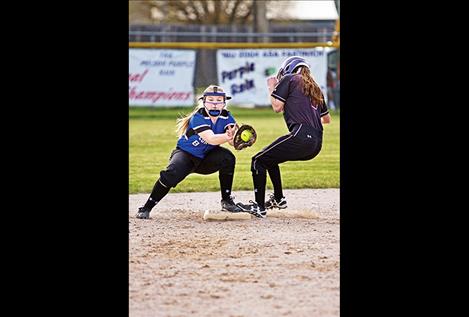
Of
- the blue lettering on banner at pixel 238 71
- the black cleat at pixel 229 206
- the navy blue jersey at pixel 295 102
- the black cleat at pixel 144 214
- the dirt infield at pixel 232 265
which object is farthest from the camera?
the blue lettering on banner at pixel 238 71

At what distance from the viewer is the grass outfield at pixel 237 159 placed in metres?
7.96

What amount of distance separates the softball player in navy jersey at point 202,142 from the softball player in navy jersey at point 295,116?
0.30 m

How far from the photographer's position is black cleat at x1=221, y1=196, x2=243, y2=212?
20.6 ft

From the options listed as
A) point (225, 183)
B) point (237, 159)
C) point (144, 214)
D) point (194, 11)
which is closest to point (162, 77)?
point (194, 11)

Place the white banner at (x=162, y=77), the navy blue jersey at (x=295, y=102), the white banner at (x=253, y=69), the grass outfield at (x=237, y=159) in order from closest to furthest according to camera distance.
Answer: the navy blue jersey at (x=295, y=102) → the grass outfield at (x=237, y=159) → the white banner at (x=253, y=69) → the white banner at (x=162, y=77)

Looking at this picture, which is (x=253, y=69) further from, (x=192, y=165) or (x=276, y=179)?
(x=192, y=165)

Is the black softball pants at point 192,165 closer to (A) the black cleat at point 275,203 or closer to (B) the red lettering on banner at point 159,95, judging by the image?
(A) the black cleat at point 275,203

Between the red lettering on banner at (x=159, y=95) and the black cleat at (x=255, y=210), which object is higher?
the red lettering on banner at (x=159, y=95)

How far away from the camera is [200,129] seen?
5.90 metres

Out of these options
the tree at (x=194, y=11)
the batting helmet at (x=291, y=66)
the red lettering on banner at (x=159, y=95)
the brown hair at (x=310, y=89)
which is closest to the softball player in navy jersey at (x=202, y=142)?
the batting helmet at (x=291, y=66)

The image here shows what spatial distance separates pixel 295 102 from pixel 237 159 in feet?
13.5

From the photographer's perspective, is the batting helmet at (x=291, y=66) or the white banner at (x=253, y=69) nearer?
the batting helmet at (x=291, y=66)

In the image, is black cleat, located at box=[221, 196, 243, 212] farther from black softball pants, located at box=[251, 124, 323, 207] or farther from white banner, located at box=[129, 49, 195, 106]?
white banner, located at box=[129, 49, 195, 106]
